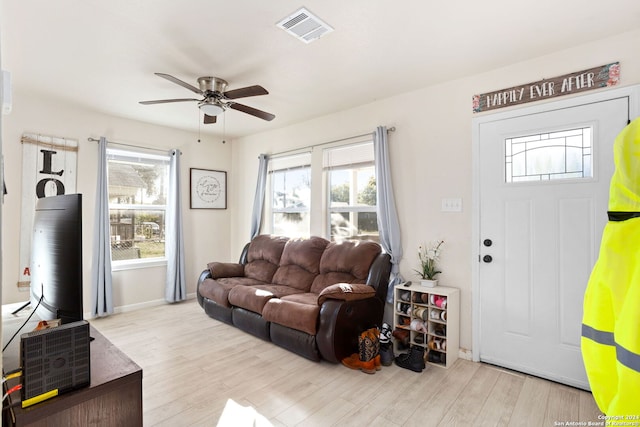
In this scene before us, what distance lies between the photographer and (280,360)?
9.87 ft

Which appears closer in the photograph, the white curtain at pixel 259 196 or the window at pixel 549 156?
the window at pixel 549 156

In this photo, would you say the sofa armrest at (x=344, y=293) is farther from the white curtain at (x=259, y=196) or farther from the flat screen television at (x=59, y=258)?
the white curtain at (x=259, y=196)

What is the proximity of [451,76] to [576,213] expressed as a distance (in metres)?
1.56

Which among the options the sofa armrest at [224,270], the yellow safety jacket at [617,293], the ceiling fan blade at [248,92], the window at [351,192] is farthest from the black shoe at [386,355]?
the ceiling fan blade at [248,92]

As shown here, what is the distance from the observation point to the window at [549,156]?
2568mm

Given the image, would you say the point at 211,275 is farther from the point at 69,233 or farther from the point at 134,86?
the point at 69,233

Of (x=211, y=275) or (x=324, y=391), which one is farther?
(x=211, y=275)

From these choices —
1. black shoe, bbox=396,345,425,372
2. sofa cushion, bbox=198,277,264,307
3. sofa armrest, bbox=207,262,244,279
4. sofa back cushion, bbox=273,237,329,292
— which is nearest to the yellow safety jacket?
black shoe, bbox=396,345,425,372

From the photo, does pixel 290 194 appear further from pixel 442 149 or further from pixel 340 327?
pixel 340 327

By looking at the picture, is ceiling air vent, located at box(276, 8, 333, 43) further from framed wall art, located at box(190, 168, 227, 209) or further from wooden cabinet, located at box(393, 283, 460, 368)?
framed wall art, located at box(190, 168, 227, 209)

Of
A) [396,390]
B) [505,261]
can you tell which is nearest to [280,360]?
[396,390]

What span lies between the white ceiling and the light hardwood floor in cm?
257

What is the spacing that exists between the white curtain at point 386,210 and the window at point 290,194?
48.5 inches

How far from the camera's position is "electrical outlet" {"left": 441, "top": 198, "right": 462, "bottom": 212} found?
3146 mm
